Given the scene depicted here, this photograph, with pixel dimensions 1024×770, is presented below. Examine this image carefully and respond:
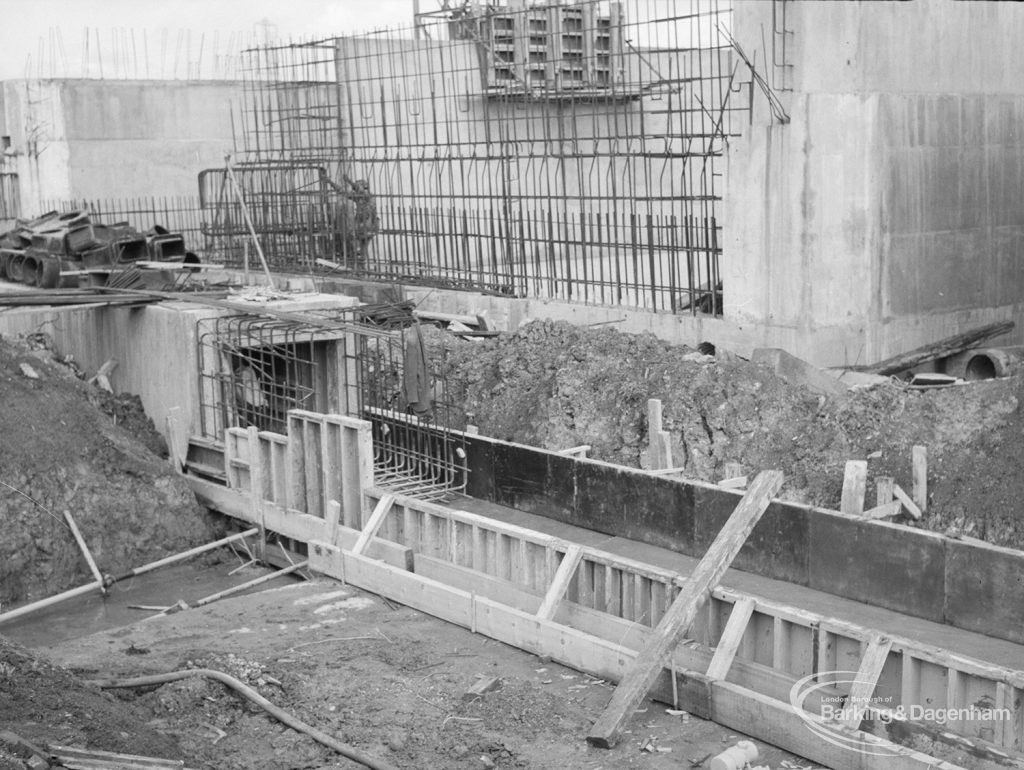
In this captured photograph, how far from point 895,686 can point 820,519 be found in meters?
2.69

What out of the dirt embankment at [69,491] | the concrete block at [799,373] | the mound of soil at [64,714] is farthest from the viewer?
the concrete block at [799,373]

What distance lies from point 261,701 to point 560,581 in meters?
2.94

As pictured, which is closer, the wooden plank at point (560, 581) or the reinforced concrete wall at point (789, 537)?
the reinforced concrete wall at point (789, 537)

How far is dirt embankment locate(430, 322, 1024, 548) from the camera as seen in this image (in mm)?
13141

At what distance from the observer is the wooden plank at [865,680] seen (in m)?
9.06

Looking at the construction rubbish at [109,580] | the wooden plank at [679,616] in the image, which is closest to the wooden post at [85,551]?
the construction rubbish at [109,580]

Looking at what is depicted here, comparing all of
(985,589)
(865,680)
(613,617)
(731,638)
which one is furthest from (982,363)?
(865,680)

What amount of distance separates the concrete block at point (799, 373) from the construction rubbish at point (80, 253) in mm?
9426

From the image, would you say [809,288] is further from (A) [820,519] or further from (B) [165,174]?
(B) [165,174]

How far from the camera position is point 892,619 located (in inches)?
451

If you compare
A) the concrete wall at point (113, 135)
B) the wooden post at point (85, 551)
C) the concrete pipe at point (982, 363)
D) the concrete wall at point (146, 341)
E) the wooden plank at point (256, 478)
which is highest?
the concrete wall at point (113, 135)

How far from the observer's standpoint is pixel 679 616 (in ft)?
33.8

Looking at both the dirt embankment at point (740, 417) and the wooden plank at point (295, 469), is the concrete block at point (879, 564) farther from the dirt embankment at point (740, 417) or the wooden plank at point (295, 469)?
the wooden plank at point (295, 469)

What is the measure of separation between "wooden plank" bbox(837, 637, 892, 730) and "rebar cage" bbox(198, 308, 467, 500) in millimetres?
6473
